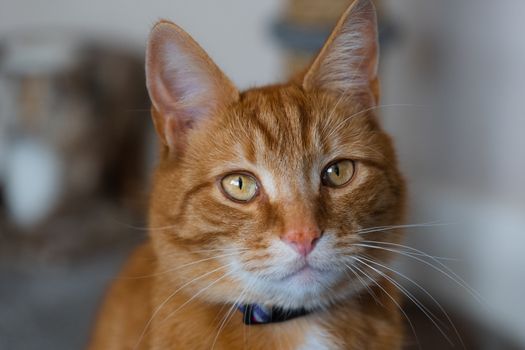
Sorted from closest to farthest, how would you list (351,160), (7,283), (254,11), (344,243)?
(344,243) → (351,160) → (7,283) → (254,11)

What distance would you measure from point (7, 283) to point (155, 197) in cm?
160

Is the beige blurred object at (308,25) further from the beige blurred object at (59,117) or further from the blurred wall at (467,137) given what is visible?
the beige blurred object at (59,117)

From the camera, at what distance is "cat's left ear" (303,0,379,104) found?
1.21 metres

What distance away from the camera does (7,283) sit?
2.66 metres

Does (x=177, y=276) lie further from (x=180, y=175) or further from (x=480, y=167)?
→ (x=480, y=167)

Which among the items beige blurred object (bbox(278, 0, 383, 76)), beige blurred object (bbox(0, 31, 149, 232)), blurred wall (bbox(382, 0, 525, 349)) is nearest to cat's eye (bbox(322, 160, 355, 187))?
beige blurred object (bbox(278, 0, 383, 76))

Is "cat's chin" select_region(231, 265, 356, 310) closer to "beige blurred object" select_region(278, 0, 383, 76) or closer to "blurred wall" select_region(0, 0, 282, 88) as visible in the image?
"beige blurred object" select_region(278, 0, 383, 76)

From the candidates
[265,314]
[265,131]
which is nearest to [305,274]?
[265,314]

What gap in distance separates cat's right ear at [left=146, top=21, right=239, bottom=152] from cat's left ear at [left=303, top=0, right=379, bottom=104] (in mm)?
157

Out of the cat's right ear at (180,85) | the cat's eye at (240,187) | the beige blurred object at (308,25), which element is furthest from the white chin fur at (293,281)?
the beige blurred object at (308,25)

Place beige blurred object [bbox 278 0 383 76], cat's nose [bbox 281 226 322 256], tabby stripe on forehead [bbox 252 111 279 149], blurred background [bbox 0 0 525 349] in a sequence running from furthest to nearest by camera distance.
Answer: blurred background [bbox 0 0 525 349] → beige blurred object [bbox 278 0 383 76] → tabby stripe on forehead [bbox 252 111 279 149] → cat's nose [bbox 281 226 322 256]

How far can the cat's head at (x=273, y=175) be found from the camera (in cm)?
112

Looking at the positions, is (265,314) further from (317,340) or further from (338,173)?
(338,173)

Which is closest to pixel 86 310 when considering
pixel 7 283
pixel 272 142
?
pixel 7 283
